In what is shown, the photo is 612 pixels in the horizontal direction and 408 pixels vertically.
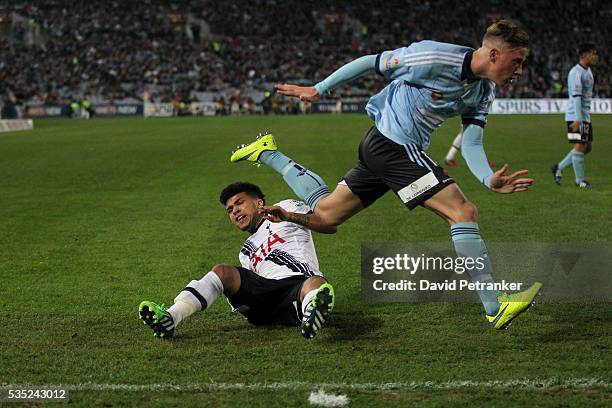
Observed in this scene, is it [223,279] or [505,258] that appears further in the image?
[505,258]

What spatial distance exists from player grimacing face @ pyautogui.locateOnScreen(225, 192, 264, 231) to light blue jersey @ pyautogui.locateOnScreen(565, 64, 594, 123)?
31.0 feet

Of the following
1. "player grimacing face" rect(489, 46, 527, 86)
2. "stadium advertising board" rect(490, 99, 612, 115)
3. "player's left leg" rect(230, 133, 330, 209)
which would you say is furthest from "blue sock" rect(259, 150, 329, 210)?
"stadium advertising board" rect(490, 99, 612, 115)

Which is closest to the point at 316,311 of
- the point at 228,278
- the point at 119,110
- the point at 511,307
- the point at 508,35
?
the point at 228,278

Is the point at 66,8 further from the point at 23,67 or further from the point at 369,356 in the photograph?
the point at 369,356

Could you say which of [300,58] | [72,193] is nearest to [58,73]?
Answer: [300,58]

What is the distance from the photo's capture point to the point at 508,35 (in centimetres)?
532

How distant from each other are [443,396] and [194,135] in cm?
2826

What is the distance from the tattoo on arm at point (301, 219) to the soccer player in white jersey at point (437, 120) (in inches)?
4.6

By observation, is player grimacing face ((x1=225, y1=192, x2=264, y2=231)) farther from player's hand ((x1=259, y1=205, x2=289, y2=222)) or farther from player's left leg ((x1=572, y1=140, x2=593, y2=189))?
player's left leg ((x1=572, y1=140, x2=593, y2=189))

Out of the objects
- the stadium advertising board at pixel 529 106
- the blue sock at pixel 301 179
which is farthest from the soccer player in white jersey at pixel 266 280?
the stadium advertising board at pixel 529 106

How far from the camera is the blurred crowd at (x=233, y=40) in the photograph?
61031mm

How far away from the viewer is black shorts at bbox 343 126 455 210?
5.62 meters

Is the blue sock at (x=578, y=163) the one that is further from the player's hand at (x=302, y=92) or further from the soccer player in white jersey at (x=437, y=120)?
the player's hand at (x=302, y=92)

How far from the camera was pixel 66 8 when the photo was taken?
7019 centimetres
